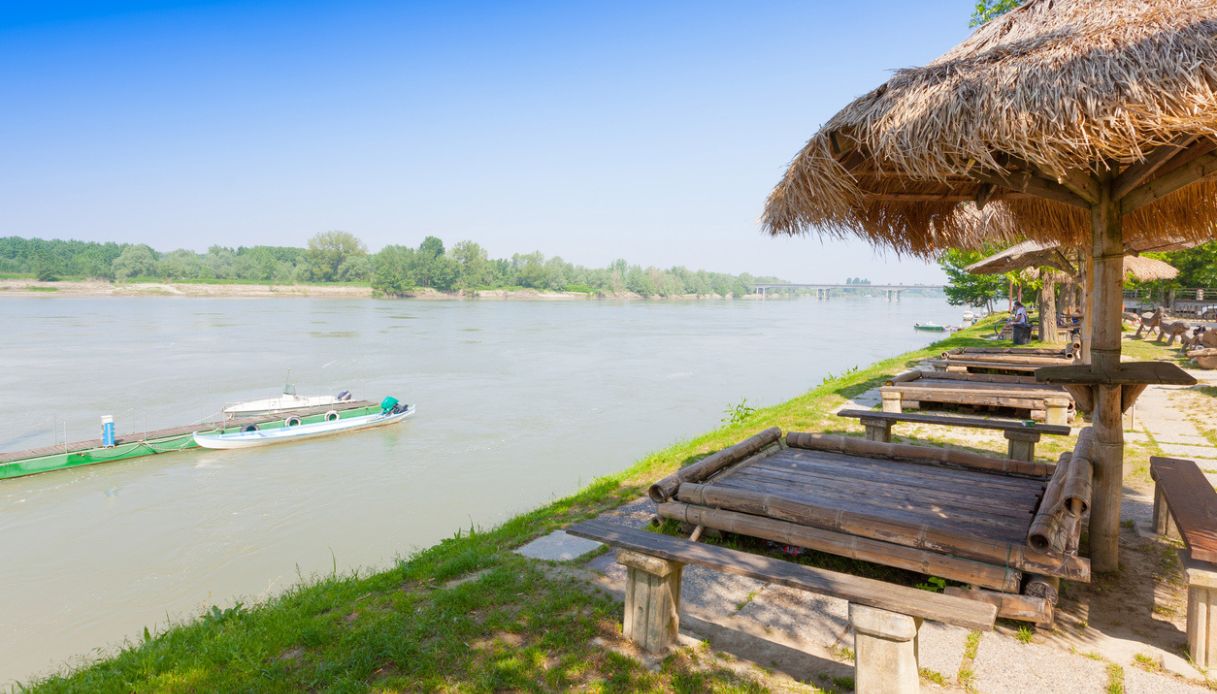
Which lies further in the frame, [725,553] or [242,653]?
[242,653]

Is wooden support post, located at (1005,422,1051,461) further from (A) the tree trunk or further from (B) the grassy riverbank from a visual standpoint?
(A) the tree trunk

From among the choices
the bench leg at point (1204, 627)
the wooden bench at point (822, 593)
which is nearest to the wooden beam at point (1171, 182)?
the bench leg at point (1204, 627)

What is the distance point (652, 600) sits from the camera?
9.97 ft

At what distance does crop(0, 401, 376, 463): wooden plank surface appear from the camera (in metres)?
12.7

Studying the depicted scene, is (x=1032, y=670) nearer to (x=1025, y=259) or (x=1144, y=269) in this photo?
(x=1025, y=259)

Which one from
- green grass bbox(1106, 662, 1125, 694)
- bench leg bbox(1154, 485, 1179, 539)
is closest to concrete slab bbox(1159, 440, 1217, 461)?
bench leg bbox(1154, 485, 1179, 539)

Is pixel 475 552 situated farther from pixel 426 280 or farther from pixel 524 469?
pixel 426 280

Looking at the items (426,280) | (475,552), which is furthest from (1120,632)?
(426,280)

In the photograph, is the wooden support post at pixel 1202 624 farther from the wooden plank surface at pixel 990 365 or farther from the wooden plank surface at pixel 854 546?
the wooden plank surface at pixel 990 365

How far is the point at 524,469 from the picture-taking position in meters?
11.9

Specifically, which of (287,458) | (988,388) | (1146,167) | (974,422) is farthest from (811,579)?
(287,458)

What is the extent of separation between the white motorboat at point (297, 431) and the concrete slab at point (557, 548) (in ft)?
40.2

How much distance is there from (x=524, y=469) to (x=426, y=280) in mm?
89140

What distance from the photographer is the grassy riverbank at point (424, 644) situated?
2.90 metres
